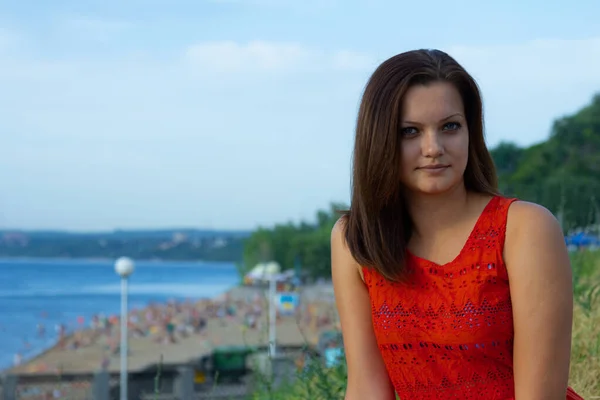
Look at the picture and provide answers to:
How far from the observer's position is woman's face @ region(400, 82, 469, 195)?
1.80 metres

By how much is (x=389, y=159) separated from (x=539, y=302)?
44 cm

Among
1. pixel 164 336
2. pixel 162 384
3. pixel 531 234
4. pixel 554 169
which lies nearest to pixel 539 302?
pixel 531 234

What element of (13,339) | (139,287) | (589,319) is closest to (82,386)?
(589,319)

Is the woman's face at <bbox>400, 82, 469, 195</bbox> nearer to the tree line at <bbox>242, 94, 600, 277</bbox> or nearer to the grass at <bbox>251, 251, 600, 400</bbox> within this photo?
the grass at <bbox>251, 251, 600, 400</bbox>

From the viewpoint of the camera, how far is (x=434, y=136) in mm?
1797

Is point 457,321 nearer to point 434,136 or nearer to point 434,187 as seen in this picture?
point 434,187

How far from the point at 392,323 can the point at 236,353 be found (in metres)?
21.2

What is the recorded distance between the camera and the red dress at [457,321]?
5.74 feet

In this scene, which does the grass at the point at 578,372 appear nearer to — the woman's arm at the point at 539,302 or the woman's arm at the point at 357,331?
the woman's arm at the point at 357,331

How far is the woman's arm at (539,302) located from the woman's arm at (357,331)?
0.37 meters

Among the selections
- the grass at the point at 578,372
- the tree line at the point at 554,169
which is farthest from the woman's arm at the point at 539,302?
the tree line at the point at 554,169

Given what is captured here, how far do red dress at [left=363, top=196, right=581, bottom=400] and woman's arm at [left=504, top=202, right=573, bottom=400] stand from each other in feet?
0.11

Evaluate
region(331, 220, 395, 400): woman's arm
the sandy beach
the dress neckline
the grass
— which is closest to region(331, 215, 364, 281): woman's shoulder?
region(331, 220, 395, 400): woman's arm

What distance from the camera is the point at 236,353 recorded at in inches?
890
